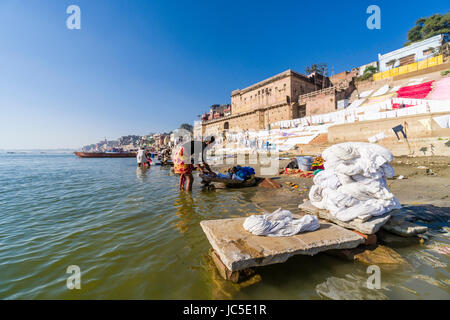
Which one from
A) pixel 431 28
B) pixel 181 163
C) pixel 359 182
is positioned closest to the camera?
pixel 359 182

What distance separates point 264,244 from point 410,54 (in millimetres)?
47736

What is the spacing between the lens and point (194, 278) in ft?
7.07

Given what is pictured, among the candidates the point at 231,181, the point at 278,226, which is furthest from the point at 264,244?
the point at 231,181

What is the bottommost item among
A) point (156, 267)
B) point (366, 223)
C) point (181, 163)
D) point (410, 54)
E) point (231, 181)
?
point (156, 267)

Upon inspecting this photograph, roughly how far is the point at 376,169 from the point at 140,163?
1970 cm

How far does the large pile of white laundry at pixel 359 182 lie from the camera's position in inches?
106

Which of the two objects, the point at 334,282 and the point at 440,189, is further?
the point at 440,189

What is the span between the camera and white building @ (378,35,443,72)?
94.3ft

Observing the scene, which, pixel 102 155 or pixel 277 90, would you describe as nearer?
pixel 277 90

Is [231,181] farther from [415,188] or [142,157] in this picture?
[142,157]

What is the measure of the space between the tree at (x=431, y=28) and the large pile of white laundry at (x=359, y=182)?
1940 inches

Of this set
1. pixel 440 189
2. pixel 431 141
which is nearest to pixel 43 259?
pixel 440 189

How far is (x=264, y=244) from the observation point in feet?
7.03
